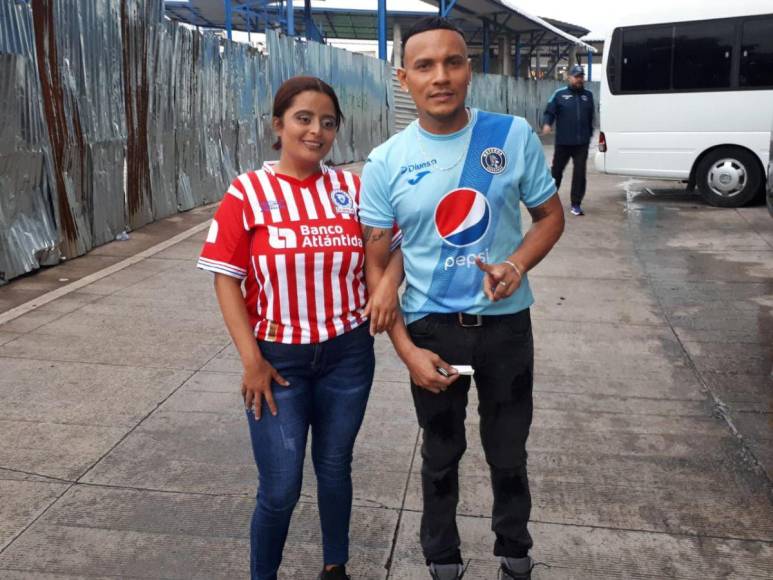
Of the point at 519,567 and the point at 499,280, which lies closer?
the point at 499,280

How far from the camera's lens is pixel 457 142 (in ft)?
7.78

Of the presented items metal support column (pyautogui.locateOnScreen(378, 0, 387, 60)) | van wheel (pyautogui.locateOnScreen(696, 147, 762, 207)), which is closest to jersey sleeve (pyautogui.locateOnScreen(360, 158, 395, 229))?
van wheel (pyautogui.locateOnScreen(696, 147, 762, 207))

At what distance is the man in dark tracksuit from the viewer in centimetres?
1097

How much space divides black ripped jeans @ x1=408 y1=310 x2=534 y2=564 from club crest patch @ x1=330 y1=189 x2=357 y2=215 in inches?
15.6

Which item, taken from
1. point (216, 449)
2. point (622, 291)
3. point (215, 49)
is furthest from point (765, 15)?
point (216, 449)

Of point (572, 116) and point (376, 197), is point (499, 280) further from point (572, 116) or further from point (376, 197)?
point (572, 116)

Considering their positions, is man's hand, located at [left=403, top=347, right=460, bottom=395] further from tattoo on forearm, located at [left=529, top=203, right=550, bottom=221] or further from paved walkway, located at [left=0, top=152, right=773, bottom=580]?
paved walkway, located at [left=0, top=152, right=773, bottom=580]

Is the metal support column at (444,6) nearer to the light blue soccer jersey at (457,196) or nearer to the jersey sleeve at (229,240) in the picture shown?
the light blue soccer jersey at (457,196)

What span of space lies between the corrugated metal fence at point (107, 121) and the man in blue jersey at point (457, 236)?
18.3 feet

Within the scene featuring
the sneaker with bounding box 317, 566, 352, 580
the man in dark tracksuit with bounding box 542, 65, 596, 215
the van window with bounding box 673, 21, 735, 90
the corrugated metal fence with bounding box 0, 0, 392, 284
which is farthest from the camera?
the van window with bounding box 673, 21, 735, 90

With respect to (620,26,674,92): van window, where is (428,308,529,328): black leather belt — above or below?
below

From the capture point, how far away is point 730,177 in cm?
1142

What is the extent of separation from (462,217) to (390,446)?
76.8 inches

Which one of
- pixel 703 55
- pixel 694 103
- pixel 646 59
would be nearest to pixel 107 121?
pixel 646 59
